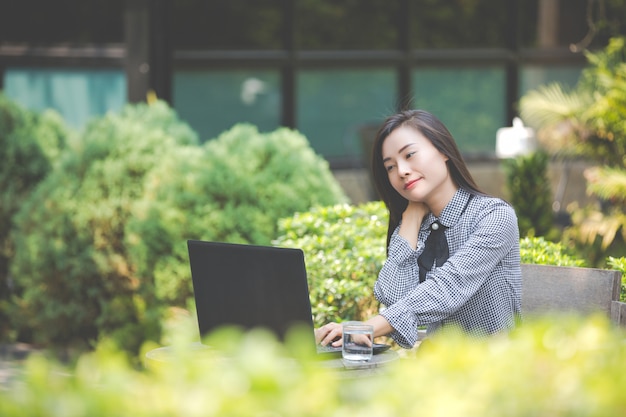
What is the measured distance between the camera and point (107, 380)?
1.68 metres

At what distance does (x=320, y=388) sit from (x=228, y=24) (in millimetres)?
8718

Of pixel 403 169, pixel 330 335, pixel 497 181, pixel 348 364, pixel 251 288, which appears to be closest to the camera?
pixel 348 364

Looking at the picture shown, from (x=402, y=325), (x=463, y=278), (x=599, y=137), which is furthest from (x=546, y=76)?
(x=402, y=325)

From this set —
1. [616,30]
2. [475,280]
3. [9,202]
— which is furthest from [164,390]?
[616,30]

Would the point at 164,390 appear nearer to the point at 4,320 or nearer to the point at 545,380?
the point at 545,380

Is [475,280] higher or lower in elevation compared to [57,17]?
lower

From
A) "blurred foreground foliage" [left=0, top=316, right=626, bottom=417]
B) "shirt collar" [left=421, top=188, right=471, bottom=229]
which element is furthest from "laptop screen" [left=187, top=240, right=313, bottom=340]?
"blurred foreground foliage" [left=0, top=316, right=626, bottom=417]

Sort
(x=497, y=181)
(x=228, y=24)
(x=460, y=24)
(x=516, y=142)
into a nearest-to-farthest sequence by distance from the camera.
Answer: (x=228, y=24) < (x=516, y=142) < (x=460, y=24) < (x=497, y=181)

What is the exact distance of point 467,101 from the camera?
1182cm

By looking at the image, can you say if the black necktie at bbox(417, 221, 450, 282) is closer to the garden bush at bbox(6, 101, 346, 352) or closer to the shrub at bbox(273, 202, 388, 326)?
the shrub at bbox(273, 202, 388, 326)

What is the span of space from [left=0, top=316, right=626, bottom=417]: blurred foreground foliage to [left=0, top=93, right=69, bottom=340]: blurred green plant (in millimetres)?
6606

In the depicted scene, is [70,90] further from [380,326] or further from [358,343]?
[358,343]

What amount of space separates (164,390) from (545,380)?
58cm

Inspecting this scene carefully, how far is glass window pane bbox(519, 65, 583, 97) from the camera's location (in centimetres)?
1219
